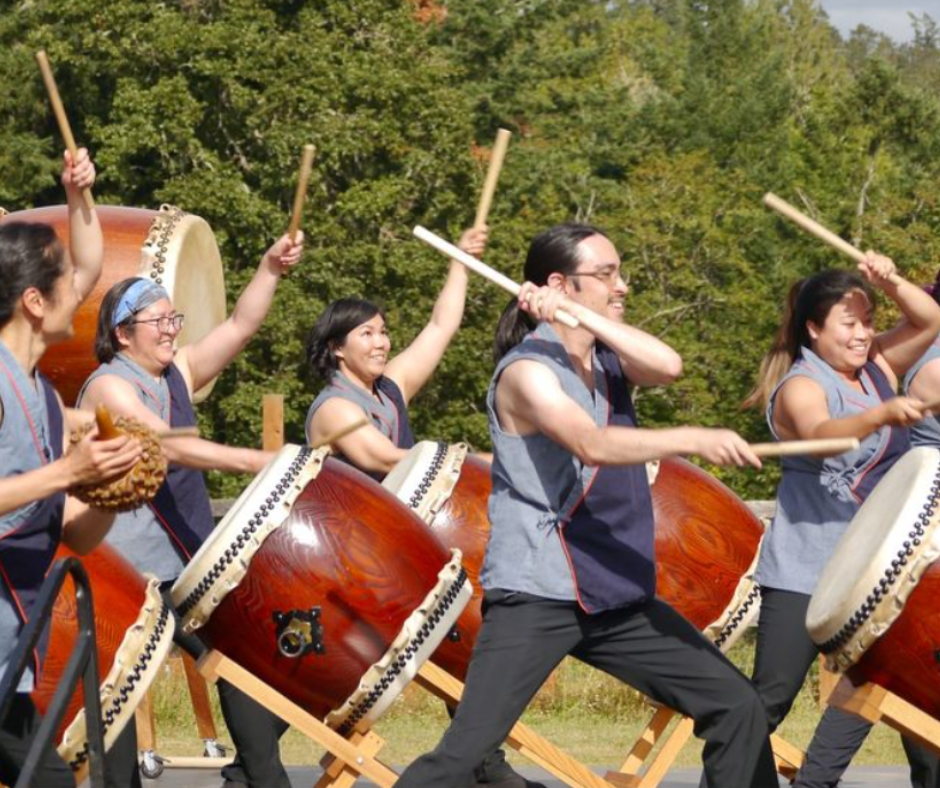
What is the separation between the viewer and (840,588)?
4.59m

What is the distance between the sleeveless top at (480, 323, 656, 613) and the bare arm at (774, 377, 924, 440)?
54cm

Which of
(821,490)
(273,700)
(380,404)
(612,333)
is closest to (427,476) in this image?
(380,404)

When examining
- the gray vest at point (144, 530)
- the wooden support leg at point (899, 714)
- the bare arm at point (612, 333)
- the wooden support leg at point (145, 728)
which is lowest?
the wooden support leg at point (145, 728)

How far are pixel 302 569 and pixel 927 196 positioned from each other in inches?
817

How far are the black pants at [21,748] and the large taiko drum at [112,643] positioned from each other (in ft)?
0.68

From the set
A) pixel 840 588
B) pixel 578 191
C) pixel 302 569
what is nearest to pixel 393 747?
pixel 302 569

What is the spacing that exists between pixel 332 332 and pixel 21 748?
2708 millimetres

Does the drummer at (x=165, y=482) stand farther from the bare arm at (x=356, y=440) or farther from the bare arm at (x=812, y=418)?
the bare arm at (x=812, y=418)

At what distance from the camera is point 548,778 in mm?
7082

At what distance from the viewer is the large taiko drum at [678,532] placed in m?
6.20

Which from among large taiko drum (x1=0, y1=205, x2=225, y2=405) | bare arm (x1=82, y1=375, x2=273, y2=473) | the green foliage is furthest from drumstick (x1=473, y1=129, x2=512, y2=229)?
the green foliage

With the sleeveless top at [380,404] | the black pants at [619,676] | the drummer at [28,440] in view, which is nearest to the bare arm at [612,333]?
the black pants at [619,676]

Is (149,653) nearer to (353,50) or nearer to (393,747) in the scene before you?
(393,747)

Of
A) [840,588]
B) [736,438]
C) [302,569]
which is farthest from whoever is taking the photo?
[302,569]
